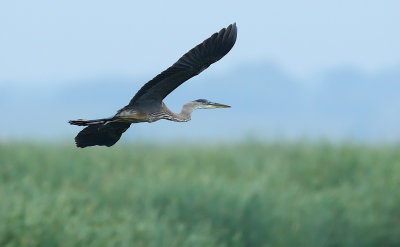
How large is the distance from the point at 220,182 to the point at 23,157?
458cm

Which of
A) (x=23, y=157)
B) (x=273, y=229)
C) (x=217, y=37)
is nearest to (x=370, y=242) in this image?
(x=273, y=229)

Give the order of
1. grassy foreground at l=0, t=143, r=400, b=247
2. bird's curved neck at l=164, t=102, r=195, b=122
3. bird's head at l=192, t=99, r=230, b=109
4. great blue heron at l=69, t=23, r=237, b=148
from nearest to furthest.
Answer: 1. great blue heron at l=69, t=23, r=237, b=148
2. bird's curved neck at l=164, t=102, r=195, b=122
3. bird's head at l=192, t=99, r=230, b=109
4. grassy foreground at l=0, t=143, r=400, b=247

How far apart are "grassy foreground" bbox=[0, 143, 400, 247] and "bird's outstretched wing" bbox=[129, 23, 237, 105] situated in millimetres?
8885

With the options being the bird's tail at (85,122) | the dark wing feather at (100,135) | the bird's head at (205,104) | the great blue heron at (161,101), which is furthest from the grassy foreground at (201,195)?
the bird's tail at (85,122)

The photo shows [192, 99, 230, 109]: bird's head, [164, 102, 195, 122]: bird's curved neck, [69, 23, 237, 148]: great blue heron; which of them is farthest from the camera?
[192, 99, 230, 109]: bird's head

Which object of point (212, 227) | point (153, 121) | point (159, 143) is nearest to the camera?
point (153, 121)

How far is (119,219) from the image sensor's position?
15938 mm

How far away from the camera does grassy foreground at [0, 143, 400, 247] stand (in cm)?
1516

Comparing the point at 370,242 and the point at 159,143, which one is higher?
the point at 159,143

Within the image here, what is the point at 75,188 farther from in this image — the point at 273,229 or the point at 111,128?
the point at 111,128

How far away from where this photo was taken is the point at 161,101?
502 centimetres

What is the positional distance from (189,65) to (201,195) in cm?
1337

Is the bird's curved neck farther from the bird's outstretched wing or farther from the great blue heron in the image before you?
the bird's outstretched wing

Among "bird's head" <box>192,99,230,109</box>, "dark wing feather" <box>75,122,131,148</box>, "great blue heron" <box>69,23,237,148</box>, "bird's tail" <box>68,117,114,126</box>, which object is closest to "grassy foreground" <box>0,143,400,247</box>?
"dark wing feather" <box>75,122,131,148</box>
